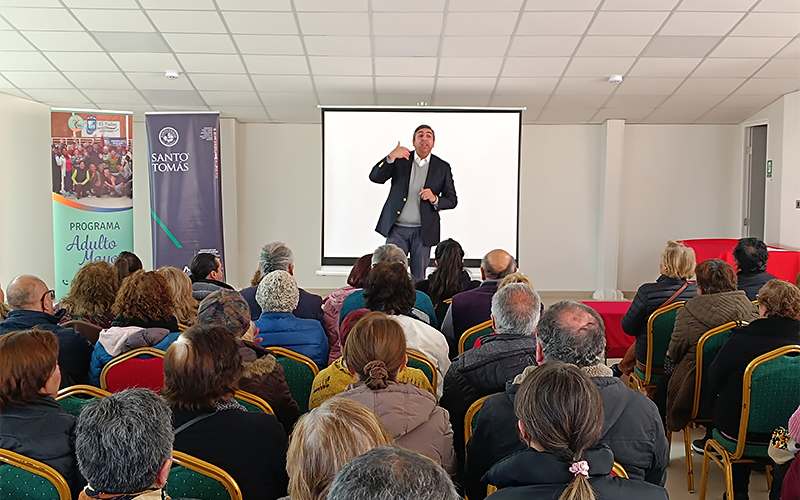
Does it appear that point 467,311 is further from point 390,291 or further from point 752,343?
point 752,343

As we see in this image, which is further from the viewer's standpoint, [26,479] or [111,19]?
[111,19]

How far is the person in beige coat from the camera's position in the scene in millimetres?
2990

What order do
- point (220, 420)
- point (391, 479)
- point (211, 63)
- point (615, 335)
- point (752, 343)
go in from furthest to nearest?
point (211, 63)
point (615, 335)
point (752, 343)
point (220, 420)
point (391, 479)

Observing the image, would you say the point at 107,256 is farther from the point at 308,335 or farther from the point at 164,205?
the point at 308,335

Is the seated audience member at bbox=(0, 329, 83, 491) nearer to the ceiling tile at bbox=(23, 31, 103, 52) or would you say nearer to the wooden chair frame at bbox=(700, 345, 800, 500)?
the wooden chair frame at bbox=(700, 345, 800, 500)

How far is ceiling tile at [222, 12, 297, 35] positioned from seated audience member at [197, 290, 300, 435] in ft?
12.4

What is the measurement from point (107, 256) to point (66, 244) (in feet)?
1.35

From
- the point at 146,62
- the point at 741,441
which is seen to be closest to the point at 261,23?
the point at 146,62

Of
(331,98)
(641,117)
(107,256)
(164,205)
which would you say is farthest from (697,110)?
(107,256)

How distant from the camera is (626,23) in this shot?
5.48 m

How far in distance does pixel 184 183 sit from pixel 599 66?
4.96 meters

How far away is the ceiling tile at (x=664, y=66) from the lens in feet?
20.4

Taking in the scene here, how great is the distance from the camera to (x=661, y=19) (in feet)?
17.8

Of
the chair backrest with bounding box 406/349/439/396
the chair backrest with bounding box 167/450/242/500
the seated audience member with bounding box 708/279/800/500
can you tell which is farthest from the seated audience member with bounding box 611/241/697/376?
the chair backrest with bounding box 167/450/242/500
